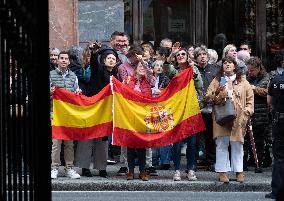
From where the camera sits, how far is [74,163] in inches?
549

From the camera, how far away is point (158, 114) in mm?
13797

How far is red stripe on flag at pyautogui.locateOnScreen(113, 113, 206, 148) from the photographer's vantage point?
44.9 feet

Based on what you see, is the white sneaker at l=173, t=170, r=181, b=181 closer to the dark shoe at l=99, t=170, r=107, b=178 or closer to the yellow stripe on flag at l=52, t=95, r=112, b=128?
the dark shoe at l=99, t=170, r=107, b=178

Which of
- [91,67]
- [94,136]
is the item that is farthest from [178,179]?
[91,67]

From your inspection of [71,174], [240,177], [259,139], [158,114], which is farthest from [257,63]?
[71,174]

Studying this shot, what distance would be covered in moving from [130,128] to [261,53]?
23.4ft

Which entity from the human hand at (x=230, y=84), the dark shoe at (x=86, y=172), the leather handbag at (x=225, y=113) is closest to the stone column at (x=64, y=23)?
the dark shoe at (x=86, y=172)

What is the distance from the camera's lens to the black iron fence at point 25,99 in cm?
448

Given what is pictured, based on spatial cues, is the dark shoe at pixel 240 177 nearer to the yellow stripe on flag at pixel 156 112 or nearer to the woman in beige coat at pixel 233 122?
the woman in beige coat at pixel 233 122

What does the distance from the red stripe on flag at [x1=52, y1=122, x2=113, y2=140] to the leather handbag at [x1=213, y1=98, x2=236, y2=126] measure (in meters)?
1.76

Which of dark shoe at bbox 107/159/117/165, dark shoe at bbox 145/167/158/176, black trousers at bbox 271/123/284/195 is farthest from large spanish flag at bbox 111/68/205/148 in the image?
black trousers at bbox 271/123/284/195

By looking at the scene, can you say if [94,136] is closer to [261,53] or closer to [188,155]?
[188,155]

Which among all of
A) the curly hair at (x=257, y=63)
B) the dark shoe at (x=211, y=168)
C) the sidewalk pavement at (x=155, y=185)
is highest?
the curly hair at (x=257, y=63)

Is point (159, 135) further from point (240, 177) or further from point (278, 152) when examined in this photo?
point (278, 152)
